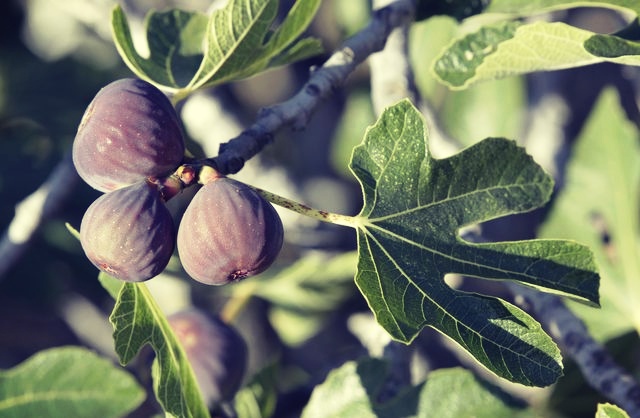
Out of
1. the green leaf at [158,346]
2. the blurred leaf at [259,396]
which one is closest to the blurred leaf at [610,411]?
the green leaf at [158,346]

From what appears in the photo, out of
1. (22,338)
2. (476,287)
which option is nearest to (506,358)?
(476,287)

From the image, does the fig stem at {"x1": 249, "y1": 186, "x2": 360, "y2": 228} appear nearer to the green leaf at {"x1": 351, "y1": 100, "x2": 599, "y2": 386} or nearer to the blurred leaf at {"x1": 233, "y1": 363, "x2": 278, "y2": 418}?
the green leaf at {"x1": 351, "y1": 100, "x2": 599, "y2": 386}

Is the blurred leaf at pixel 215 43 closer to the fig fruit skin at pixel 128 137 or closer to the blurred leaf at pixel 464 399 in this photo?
the fig fruit skin at pixel 128 137

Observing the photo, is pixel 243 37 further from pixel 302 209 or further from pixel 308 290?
pixel 308 290

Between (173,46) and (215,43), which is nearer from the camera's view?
(215,43)

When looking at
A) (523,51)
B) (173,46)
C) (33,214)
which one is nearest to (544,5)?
(523,51)

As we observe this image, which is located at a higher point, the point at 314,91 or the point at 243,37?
the point at 243,37

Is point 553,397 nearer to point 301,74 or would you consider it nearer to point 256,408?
point 256,408

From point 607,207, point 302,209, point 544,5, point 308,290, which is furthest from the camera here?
point 308,290
